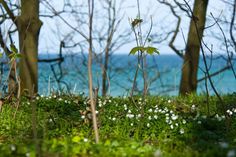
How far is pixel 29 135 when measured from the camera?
18.7ft

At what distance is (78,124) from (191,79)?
5.87 metres

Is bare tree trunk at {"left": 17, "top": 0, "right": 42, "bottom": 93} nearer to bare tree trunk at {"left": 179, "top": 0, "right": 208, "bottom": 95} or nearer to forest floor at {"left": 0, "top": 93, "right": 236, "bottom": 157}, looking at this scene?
forest floor at {"left": 0, "top": 93, "right": 236, "bottom": 157}

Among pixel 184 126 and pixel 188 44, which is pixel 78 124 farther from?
pixel 188 44

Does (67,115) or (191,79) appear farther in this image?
(191,79)

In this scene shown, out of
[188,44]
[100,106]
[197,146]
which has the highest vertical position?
[188,44]

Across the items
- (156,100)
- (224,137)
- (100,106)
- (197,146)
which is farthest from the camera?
(156,100)

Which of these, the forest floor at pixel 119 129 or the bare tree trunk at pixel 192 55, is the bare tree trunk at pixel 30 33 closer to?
the forest floor at pixel 119 129

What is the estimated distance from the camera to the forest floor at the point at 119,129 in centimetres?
403

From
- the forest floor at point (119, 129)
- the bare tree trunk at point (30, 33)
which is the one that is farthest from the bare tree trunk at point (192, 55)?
the bare tree trunk at point (30, 33)

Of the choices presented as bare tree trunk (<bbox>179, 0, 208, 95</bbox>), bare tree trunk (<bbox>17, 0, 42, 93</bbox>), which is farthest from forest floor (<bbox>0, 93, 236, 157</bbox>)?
bare tree trunk (<bbox>179, 0, 208, 95</bbox>)

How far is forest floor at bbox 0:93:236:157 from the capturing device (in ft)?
13.2

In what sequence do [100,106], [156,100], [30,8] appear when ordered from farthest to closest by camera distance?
[30,8] → [156,100] → [100,106]

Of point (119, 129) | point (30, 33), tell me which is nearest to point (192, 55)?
point (30, 33)

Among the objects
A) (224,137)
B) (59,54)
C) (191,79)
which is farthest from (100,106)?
(59,54)
